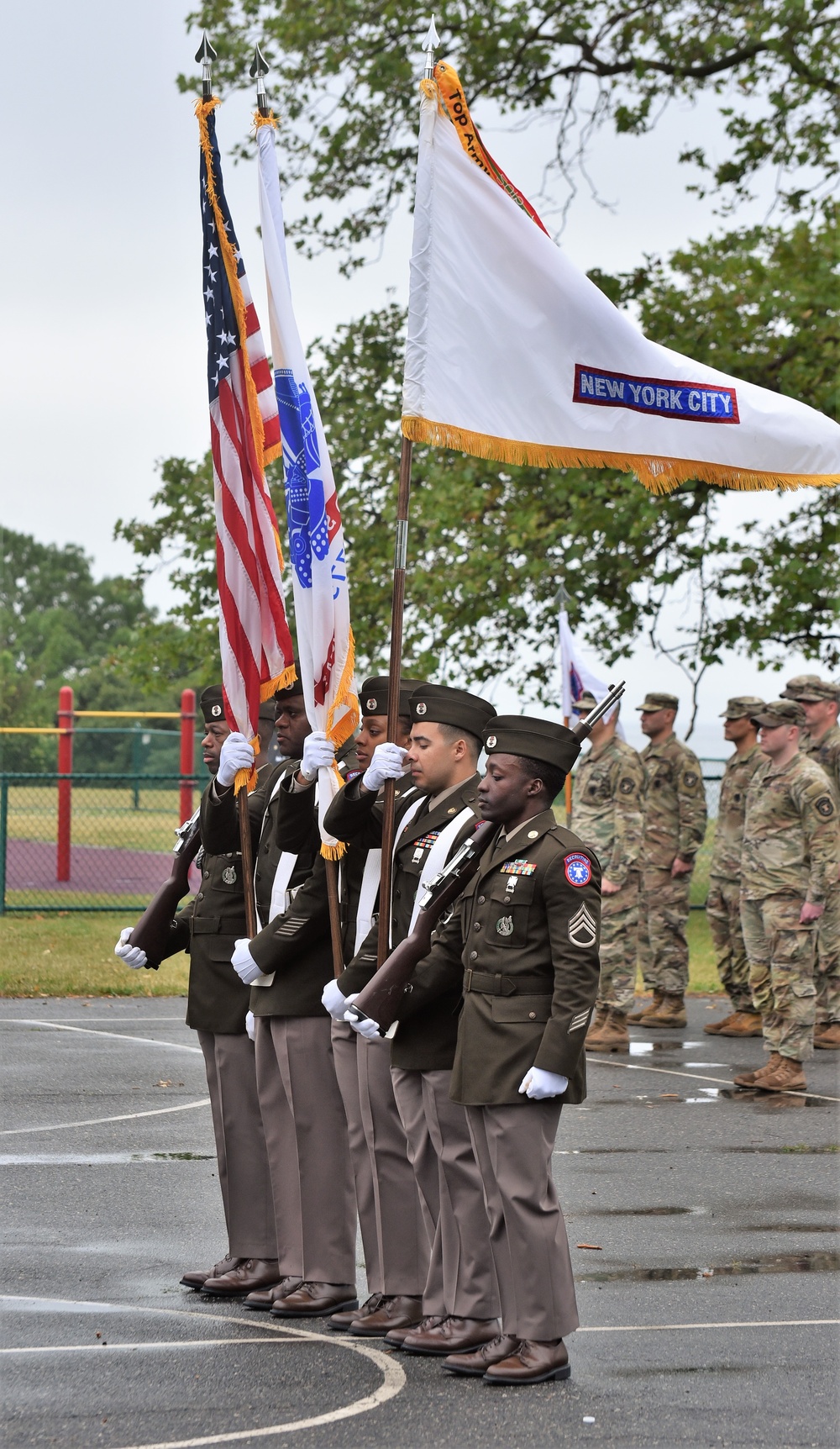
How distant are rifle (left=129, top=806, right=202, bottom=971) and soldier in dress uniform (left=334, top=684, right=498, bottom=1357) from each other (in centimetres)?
111

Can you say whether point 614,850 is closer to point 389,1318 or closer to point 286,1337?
point 389,1318

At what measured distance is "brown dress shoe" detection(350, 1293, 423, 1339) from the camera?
5777 millimetres

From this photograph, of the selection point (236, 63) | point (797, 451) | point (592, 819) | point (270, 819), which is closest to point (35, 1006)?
point (592, 819)

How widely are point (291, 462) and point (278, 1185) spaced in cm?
244

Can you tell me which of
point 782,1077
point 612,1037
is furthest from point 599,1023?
point 782,1077

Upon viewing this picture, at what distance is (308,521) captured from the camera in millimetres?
6273

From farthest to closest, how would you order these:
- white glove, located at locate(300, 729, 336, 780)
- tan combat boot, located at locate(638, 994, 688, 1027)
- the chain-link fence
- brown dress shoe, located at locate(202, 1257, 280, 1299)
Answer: the chain-link fence < tan combat boot, located at locate(638, 994, 688, 1027) < brown dress shoe, located at locate(202, 1257, 280, 1299) < white glove, located at locate(300, 729, 336, 780)

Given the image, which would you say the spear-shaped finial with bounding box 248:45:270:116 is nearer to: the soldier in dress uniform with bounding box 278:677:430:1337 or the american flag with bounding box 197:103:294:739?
the american flag with bounding box 197:103:294:739

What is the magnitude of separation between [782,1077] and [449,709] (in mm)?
5165

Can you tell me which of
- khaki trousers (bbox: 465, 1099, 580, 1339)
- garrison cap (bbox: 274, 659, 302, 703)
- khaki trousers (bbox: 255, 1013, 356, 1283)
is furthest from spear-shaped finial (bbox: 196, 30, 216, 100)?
khaki trousers (bbox: 465, 1099, 580, 1339)

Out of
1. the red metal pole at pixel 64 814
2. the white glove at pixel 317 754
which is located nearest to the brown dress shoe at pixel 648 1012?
the white glove at pixel 317 754

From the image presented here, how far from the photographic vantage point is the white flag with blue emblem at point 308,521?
6.19 metres

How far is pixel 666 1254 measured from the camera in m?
6.96

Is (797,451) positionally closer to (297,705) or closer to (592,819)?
(297,705)
